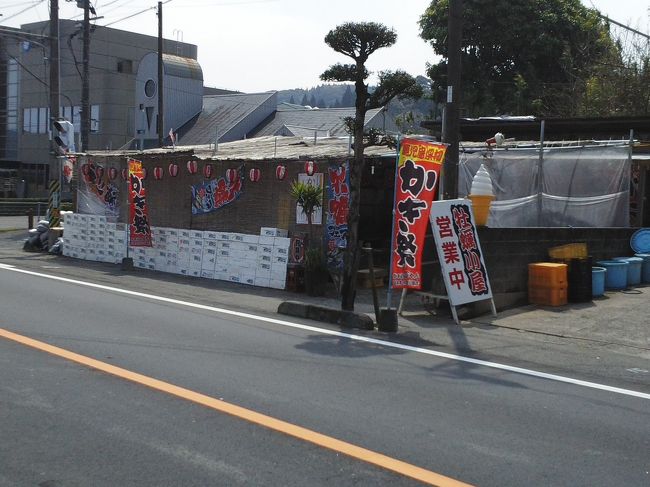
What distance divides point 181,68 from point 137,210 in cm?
2868

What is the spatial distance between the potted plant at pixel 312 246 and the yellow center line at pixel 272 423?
6595 mm

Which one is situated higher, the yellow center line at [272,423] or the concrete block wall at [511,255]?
the concrete block wall at [511,255]

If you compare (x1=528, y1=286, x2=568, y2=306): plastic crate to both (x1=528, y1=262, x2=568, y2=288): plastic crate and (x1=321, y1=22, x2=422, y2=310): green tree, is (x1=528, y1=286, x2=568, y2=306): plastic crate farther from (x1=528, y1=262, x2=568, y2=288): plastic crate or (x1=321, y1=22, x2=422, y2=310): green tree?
(x1=321, y1=22, x2=422, y2=310): green tree

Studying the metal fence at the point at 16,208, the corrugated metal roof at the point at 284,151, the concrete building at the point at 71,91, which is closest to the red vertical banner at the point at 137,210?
the corrugated metal roof at the point at 284,151

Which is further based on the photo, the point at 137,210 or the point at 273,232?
the point at 137,210

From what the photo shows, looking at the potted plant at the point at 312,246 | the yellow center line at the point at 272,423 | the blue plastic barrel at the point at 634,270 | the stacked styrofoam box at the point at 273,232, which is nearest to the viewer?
the yellow center line at the point at 272,423

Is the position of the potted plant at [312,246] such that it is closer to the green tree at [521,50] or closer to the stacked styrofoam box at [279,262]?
the stacked styrofoam box at [279,262]

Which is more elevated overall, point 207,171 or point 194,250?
point 207,171

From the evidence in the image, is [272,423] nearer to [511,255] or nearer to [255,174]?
[511,255]

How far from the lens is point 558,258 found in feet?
43.3

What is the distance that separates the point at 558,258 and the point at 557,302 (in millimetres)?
1132

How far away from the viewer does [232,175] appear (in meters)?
16.6

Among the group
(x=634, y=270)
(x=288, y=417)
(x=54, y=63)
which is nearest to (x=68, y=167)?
(x=54, y=63)

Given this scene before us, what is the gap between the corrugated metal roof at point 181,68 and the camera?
43156mm
